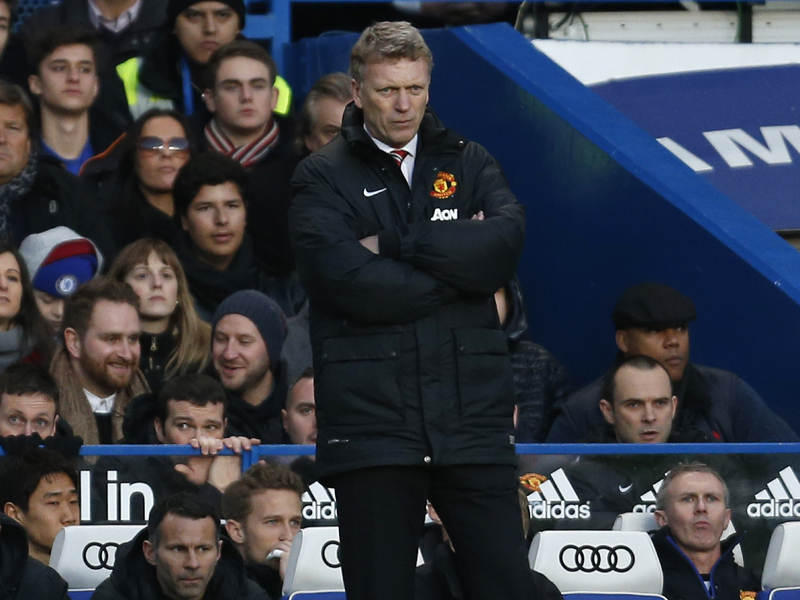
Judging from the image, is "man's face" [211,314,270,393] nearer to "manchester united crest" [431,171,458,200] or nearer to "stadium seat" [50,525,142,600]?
"stadium seat" [50,525,142,600]

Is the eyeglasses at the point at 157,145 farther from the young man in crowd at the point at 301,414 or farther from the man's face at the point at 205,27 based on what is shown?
the young man in crowd at the point at 301,414

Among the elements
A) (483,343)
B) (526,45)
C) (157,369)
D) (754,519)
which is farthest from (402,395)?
(526,45)

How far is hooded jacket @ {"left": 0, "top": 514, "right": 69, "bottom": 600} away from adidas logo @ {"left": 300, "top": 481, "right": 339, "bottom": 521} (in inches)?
45.3

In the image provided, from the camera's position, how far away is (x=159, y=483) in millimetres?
6121

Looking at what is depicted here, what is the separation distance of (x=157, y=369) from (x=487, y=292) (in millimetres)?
3522

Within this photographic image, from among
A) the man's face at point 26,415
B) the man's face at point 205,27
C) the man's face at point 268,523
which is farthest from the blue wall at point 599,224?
the man's face at point 26,415

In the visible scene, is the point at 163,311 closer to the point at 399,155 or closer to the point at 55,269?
the point at 55,269

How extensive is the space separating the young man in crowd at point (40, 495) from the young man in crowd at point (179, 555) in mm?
478

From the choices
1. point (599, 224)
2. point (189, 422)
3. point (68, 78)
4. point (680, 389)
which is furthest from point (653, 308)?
point (68, 78)

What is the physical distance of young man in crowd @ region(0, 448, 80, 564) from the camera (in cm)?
595

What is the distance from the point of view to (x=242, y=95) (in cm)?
840

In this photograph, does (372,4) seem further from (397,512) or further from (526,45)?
(397,512)

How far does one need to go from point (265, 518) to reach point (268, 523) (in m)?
0.03

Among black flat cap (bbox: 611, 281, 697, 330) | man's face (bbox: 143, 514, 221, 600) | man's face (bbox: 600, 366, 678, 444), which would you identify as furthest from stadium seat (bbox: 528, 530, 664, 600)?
black flat cap (bbox: 611, 281, 697, 330)
